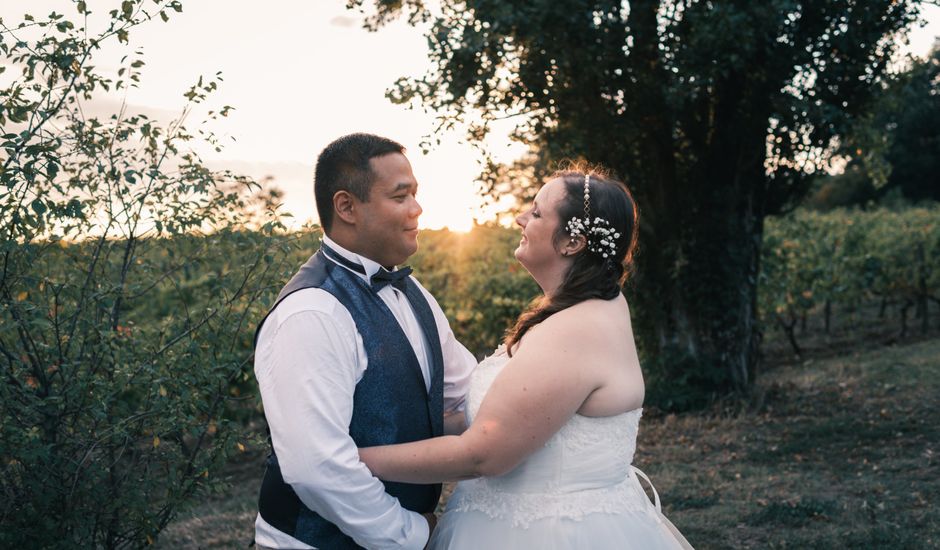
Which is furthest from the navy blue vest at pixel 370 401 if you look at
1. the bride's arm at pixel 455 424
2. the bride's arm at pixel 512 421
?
the bride's arm at pixel 455 424

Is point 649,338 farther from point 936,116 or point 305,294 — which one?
point 936,116

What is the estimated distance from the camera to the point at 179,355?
4.27 meters

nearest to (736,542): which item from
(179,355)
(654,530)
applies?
(654,530)

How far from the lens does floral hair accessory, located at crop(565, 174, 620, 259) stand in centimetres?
301

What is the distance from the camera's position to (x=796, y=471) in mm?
7820

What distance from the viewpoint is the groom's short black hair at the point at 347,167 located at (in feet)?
9.29

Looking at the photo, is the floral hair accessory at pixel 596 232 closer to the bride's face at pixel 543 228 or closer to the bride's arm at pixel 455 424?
the bride's face at pixel 543 228

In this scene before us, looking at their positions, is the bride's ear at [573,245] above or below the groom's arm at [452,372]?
above

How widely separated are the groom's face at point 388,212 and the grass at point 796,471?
8.54 ft

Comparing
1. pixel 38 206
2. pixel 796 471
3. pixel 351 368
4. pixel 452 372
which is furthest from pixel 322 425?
pixel 796 471

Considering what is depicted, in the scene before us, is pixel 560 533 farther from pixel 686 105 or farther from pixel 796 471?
pixel 686 105

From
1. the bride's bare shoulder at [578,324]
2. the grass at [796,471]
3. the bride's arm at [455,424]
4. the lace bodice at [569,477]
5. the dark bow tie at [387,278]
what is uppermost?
the dark bow tie at [387,278]

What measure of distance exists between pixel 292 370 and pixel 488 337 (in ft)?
38.4

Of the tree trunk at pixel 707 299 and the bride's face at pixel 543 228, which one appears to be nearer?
the bride's face at pixel 543 228
